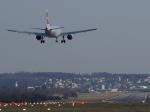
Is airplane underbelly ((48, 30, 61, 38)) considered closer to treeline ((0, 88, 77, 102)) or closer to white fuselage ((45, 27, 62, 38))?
white fuselage ((45, 27, 62, 38))

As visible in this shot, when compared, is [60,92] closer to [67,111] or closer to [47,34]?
[47,34]

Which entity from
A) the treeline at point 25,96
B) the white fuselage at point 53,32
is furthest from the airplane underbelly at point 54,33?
the treeline at point 25,96

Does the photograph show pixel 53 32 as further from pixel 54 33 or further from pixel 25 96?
pixel 25 96

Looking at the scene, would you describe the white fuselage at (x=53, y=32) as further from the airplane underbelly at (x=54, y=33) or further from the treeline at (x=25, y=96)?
the treeline at (x=25, y=96)

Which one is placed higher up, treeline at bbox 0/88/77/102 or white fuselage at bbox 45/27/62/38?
white fuselage at bbox 45/27/62/38

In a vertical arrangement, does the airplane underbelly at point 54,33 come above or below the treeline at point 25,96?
above

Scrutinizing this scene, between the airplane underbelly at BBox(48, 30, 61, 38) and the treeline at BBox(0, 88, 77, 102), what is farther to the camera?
the treeline at BBox(0, 88, 77, 102)

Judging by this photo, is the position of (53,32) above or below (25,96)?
above

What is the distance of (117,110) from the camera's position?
9019 centimetres

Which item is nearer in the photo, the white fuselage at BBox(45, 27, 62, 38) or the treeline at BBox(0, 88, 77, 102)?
the white fuselage at BBox(45, 27, 62, 38)

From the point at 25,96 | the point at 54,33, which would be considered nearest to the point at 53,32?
the point at 54,33

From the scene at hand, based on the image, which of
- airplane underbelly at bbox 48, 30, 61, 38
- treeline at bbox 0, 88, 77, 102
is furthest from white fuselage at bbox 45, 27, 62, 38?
treeline at bbox 0, 88, 77, 102

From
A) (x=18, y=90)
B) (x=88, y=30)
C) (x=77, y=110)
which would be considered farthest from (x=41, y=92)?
(x=77, y=110)

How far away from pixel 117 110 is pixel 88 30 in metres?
18.1
